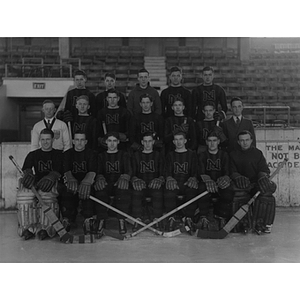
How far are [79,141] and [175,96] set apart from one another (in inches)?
50.1

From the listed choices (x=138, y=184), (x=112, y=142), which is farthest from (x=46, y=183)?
(x=138, y=184)

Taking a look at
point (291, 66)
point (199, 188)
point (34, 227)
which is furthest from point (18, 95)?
point (291, 66)

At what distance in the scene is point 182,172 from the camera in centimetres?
434

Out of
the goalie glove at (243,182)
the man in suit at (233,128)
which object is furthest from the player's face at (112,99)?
the goalie glove at (243,182)

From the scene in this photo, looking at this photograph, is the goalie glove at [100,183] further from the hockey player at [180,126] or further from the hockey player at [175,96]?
the hockey player at [175,96]

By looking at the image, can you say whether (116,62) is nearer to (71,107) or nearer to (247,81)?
(247,81)

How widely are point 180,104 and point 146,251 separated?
1.67 metres

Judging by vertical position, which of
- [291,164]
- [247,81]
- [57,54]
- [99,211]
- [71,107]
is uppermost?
[57,54]

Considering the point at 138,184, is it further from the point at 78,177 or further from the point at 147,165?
the point at 78,177

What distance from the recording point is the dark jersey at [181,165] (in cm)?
434

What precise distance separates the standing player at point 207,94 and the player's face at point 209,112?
158mm

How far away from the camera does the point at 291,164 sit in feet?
18.5

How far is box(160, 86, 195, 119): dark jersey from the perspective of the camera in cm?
473

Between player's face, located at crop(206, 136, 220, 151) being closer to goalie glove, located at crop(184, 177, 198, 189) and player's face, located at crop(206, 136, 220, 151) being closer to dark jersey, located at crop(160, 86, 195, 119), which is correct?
goalie glove, located at crop(184, 177, 198, 189)
